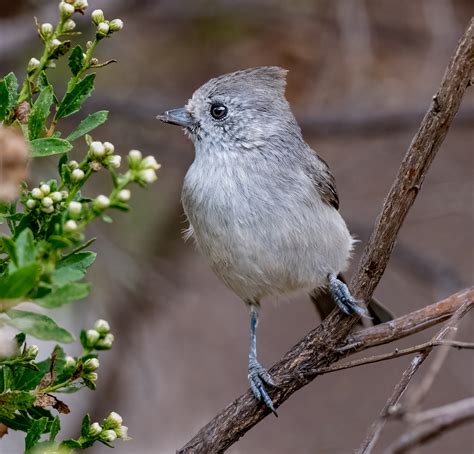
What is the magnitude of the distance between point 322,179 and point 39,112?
2009 millimetres

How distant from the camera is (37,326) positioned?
1.57 metres

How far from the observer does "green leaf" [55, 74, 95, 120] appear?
1892 mm

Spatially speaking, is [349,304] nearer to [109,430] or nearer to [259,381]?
[259,381]

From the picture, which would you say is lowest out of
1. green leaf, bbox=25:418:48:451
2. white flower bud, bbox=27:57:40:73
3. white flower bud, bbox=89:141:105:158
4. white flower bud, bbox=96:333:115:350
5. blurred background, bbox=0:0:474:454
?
blurred background, bbox=0:0:474:454

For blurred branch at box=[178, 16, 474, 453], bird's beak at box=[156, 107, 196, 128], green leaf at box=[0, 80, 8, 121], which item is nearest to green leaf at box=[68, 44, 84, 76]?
green leaf at box=[0, 80, 8, 121]

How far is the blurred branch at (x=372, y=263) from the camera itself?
92.4 inches

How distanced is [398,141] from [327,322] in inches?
145

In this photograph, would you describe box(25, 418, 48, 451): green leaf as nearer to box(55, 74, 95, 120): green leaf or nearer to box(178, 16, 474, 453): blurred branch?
box(55, 74, 95, 120): green leaf

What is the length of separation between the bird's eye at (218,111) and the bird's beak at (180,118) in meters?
0.10

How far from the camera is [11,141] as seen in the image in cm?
129

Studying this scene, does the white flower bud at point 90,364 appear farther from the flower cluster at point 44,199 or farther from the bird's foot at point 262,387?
the bird's foot at point 262,387

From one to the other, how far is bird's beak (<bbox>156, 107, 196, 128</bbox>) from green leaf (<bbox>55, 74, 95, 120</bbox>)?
168cm

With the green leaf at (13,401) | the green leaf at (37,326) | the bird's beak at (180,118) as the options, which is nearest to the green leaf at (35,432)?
the green leaf at (13,401)

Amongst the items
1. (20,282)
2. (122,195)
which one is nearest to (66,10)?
(122,195)
